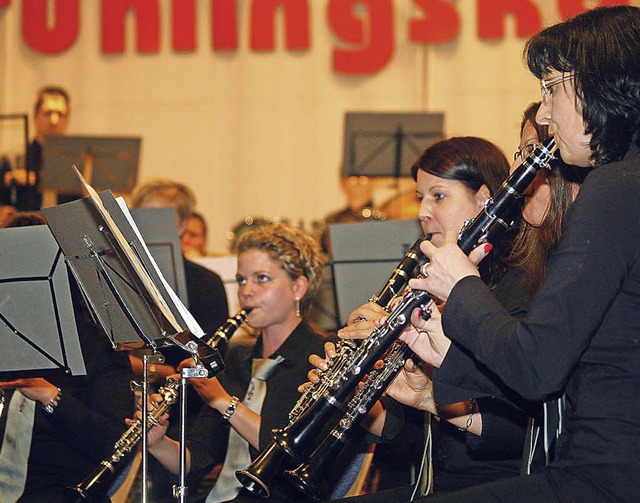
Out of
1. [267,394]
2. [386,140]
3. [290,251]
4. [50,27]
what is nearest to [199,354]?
[267,394]

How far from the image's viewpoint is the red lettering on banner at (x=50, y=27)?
8602 mm

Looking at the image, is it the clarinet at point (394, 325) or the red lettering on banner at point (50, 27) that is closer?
the clarinet at point (394, 325)

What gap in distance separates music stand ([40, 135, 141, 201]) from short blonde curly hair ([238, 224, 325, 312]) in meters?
3.13

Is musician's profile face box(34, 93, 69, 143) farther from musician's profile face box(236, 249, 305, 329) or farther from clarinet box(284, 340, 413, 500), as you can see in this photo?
clarinet box(284, 340, 413, 500)

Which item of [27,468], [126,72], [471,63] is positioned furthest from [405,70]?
[27,468]

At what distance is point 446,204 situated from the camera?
9.55 feet

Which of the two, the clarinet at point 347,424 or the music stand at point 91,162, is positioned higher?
the music stand at point 91,162

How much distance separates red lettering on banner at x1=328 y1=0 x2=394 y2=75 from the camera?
8281mm

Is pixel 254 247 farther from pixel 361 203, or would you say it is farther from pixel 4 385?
pixel 361 203

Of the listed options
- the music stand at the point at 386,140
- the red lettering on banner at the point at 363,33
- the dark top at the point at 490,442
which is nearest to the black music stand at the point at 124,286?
the dark top at the point at 490,442

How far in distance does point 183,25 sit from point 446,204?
20.3ft

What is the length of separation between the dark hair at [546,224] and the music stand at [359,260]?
1.34 metres

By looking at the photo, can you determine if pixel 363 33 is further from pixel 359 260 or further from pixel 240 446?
pixel 240 446

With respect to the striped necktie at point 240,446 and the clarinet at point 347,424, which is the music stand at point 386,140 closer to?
the striped necktie at point 240,446
